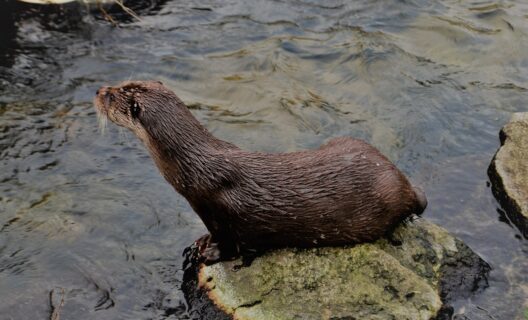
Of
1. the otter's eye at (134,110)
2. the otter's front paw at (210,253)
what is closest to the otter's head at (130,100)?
the otter's eye at (134,110)

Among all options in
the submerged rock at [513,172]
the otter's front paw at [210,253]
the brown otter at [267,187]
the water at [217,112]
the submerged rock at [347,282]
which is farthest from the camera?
the submerged rock at [513,172]

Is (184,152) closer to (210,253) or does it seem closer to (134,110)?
(134,110)

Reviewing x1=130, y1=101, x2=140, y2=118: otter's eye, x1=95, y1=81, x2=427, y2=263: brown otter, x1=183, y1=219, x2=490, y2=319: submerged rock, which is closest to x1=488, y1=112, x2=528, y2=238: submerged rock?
x1=183, y1=219, x2=490, y2=319: submerged rock

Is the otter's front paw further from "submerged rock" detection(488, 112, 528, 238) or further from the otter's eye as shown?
"submerged rock" detection(488, 112, 528, 238)

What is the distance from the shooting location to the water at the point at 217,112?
4.49 meters

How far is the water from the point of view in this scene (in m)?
4.49

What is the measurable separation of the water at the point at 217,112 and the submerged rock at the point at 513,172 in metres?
0.09

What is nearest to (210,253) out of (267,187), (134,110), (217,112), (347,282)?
(267,187)

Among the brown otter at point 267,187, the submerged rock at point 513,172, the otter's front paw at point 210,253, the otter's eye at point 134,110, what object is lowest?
the otter's front paw at point 210,253

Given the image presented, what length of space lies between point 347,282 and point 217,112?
269 cm

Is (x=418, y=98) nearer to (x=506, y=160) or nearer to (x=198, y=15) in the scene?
(x=506, y=160)

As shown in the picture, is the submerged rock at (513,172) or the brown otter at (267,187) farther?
the submerged rock at (513,172)

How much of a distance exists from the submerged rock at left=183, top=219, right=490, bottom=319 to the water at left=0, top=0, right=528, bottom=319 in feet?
0.58

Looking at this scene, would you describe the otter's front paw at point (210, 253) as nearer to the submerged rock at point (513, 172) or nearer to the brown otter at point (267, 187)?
the brown otter at point (267, 187)
